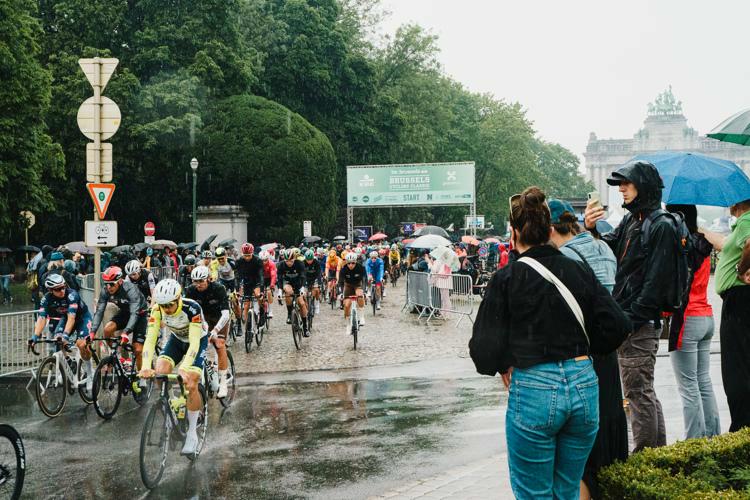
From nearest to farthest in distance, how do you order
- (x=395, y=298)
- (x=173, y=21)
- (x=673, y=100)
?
(x=395, y=298) < (x=173, y=21) < (x=673, y=100)

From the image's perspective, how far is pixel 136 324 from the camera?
11.7 metres

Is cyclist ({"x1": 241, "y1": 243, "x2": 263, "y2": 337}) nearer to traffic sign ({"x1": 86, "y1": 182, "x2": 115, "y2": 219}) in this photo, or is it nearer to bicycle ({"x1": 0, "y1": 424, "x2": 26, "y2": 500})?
traffic sign ({"x1": 86, "y1": 182, "x2": 115, "y2": 219})

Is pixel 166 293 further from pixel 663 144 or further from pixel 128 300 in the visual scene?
pixel 663 144

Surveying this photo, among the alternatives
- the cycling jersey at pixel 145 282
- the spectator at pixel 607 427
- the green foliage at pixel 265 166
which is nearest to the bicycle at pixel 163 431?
the spectator at pixel 607 427

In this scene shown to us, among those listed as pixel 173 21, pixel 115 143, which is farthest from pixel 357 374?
pixel 173 21

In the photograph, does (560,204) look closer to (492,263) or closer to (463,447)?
(463,447)

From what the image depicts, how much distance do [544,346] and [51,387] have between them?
8.60m

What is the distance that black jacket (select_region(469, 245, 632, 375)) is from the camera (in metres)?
3.87

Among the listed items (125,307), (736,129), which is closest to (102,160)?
(125,307)

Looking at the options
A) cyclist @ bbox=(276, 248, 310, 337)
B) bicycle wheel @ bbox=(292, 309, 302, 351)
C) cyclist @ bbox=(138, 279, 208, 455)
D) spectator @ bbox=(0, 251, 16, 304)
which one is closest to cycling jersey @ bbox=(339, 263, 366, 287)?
cyclist @ bbox=(276, 248, 310, 337)

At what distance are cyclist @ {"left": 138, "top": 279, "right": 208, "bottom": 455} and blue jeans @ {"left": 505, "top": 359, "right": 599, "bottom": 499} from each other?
439 centimetres

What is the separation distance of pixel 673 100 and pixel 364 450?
130 metres

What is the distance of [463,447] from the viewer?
820 cm

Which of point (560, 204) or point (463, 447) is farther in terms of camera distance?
point (463, 447)
